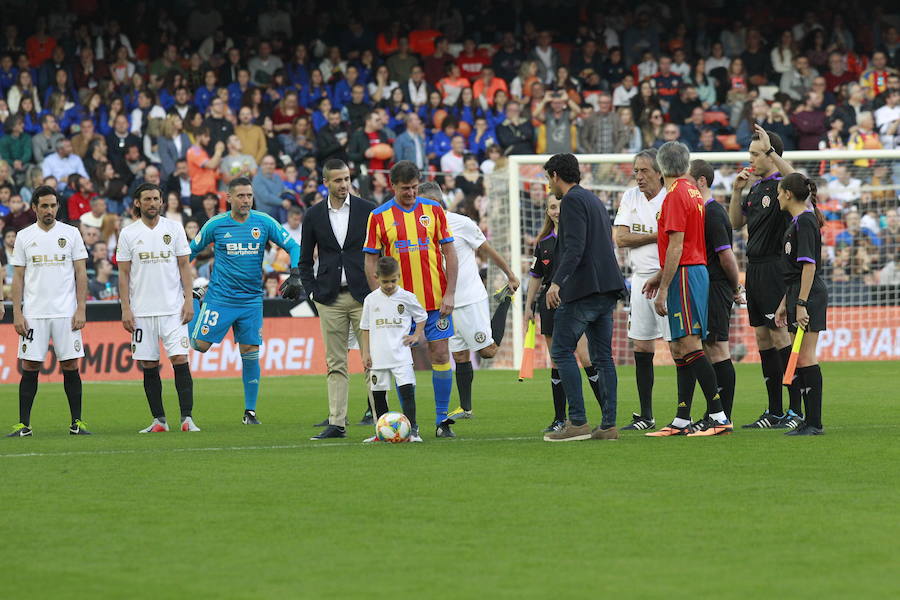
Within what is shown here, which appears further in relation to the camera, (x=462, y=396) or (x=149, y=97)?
(x=149, y=97)

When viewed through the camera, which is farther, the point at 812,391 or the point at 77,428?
the point at 77,428

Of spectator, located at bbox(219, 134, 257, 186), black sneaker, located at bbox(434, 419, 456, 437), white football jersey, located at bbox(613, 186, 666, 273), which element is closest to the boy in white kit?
black sneaker, located at bbox(434, 419, 456, 437)

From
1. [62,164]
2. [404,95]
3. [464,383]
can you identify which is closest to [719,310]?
[464,383]

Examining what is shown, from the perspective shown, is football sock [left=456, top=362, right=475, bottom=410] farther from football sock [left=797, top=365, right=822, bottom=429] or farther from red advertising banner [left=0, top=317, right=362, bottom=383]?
red advertising banner [left=0, top=317, right=362, bottom=383]

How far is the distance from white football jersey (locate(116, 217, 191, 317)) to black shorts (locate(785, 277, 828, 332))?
5.12m

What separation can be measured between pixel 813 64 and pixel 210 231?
18.5m

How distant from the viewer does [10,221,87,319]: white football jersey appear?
1177 centimetres

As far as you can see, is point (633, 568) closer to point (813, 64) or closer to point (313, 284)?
point (313, 284)

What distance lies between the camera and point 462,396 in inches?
501

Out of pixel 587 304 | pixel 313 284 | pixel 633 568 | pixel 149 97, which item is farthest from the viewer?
pixel 149 97

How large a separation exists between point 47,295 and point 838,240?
1398 centimetres

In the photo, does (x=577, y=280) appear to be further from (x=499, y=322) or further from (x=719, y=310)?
(x=499, y=322)

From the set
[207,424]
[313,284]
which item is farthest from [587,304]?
[207,424]

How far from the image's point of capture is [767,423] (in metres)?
11.4
